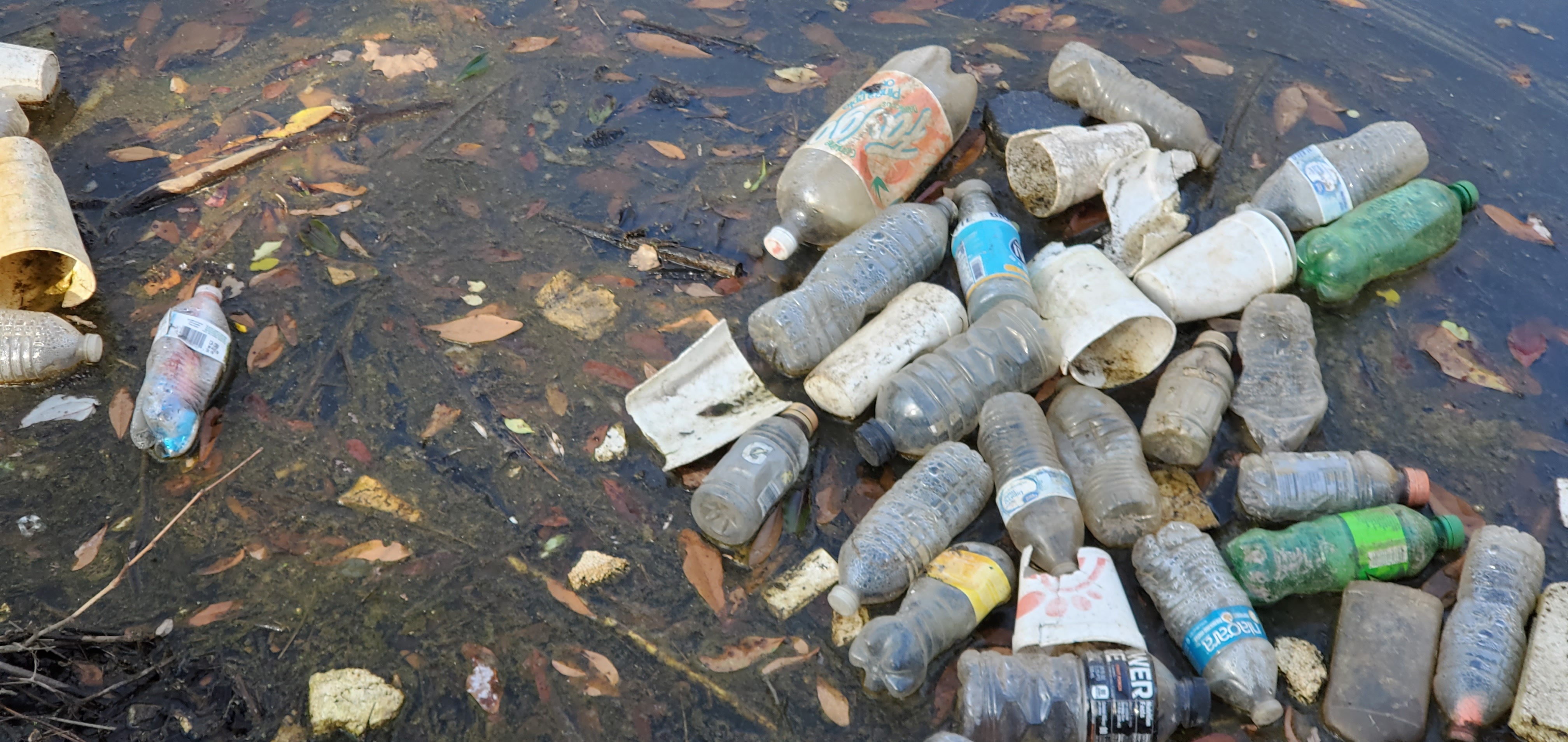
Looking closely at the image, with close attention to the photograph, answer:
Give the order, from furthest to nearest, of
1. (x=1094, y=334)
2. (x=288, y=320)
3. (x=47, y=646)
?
(x=288, y=320) → (x=1094, y=334) → (x=47, y=646)

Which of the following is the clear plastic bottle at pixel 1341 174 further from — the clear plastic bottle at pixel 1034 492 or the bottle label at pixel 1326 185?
the clear plastic bottle at pixel 1034 492

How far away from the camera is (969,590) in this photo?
8.41ft

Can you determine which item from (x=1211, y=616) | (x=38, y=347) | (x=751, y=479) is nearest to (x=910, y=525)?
(x=751, y=479)

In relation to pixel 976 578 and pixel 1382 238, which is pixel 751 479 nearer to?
pixel 976 578

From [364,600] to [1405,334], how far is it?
3.63 meters

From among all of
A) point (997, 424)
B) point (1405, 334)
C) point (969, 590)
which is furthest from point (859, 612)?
point (1405, 334)

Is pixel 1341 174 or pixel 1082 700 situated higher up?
pixel 1341 174

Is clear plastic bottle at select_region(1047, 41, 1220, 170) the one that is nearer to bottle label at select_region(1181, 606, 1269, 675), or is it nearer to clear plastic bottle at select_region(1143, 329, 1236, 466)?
clear plastic bottle at select_region(1143, 329, 1236, 466)

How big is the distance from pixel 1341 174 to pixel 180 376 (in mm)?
4239

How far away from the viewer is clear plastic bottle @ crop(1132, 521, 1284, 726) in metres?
2.42

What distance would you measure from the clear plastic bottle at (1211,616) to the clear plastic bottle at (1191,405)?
30cm

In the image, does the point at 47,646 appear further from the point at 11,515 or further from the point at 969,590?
the point at 969,590

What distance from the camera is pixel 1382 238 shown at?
3.56m

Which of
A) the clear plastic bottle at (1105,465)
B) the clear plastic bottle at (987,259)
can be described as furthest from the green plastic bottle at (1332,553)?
the clear plastic bottle at (987,259)
